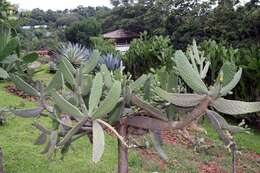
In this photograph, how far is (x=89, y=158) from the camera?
413 centimetres

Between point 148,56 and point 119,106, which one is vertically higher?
point 119,106

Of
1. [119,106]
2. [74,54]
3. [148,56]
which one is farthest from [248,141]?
[119,106]

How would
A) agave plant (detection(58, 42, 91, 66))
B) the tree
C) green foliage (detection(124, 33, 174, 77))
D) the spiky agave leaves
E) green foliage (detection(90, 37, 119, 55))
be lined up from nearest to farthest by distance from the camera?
1. the spiky agave leaves
2. agave plant (detection(58, 42, 91, 66))
3. green foliage (detection(124, 33, 174, 77))
4. green foliage (detection(90, 37, 119, 55))
5. the tree

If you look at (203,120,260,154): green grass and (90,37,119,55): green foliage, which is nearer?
(203,120,260,154): green grass

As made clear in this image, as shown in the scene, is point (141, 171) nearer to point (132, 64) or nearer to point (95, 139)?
point (95, 139)

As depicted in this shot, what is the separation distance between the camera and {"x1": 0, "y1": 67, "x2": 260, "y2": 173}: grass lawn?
3816 mm

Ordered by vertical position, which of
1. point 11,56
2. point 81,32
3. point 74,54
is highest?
point 11,56

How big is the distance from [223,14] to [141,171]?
11.3 metres

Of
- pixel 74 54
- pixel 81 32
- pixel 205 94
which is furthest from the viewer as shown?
pixel 81 32

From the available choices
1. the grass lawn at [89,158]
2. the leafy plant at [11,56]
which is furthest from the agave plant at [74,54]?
the leafy plant at [11,56]

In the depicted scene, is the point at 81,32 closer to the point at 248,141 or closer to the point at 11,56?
the point at 248,141

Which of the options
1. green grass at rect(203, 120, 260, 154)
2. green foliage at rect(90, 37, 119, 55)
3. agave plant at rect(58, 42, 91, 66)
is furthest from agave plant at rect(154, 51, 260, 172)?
green foliage at rect(90, 37, 119, 55)

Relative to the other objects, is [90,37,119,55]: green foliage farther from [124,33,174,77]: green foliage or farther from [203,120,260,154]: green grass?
[203,120,260,154]: green grass

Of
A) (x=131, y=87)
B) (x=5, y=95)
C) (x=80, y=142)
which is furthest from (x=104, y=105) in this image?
(x=5, y=95)
